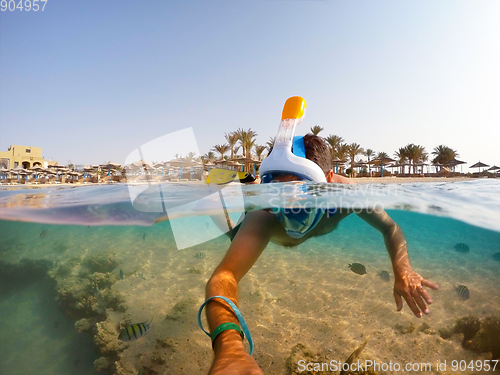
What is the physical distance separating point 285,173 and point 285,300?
3.63 metres

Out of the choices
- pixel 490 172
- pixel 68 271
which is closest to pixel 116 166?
pixel 68 271

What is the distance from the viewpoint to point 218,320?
4.65 ft

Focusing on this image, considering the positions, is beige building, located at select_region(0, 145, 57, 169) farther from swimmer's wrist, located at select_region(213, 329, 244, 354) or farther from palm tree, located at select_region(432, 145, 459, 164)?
palm tree, located at select_region(432, 145, 459, 164)

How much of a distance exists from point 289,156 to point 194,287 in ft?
14.6

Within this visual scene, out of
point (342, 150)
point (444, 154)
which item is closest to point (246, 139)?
point (342, 150)

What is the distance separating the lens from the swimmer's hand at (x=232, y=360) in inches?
45.1

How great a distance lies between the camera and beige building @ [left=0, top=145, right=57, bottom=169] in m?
48.9

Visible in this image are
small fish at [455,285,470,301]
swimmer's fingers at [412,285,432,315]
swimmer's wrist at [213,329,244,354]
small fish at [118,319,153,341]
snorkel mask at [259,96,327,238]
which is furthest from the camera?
small fish at [455,285,470,301]

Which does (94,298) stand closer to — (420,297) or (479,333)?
(420,297)

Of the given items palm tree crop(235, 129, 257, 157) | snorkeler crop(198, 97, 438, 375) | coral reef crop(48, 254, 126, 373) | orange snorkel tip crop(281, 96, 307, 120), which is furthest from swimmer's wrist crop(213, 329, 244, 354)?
palm tree crop(235, 129, 257, 157)

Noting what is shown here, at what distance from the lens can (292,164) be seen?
3.04m

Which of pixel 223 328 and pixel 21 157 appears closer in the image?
pixel 223 328

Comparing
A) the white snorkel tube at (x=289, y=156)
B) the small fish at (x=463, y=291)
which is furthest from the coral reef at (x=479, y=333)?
the white snorkel tube at (x=289, y=156)

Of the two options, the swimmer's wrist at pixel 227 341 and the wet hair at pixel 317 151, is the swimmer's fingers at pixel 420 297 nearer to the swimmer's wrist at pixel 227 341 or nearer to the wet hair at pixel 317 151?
the swimmer's wrist at pixel 227 341
